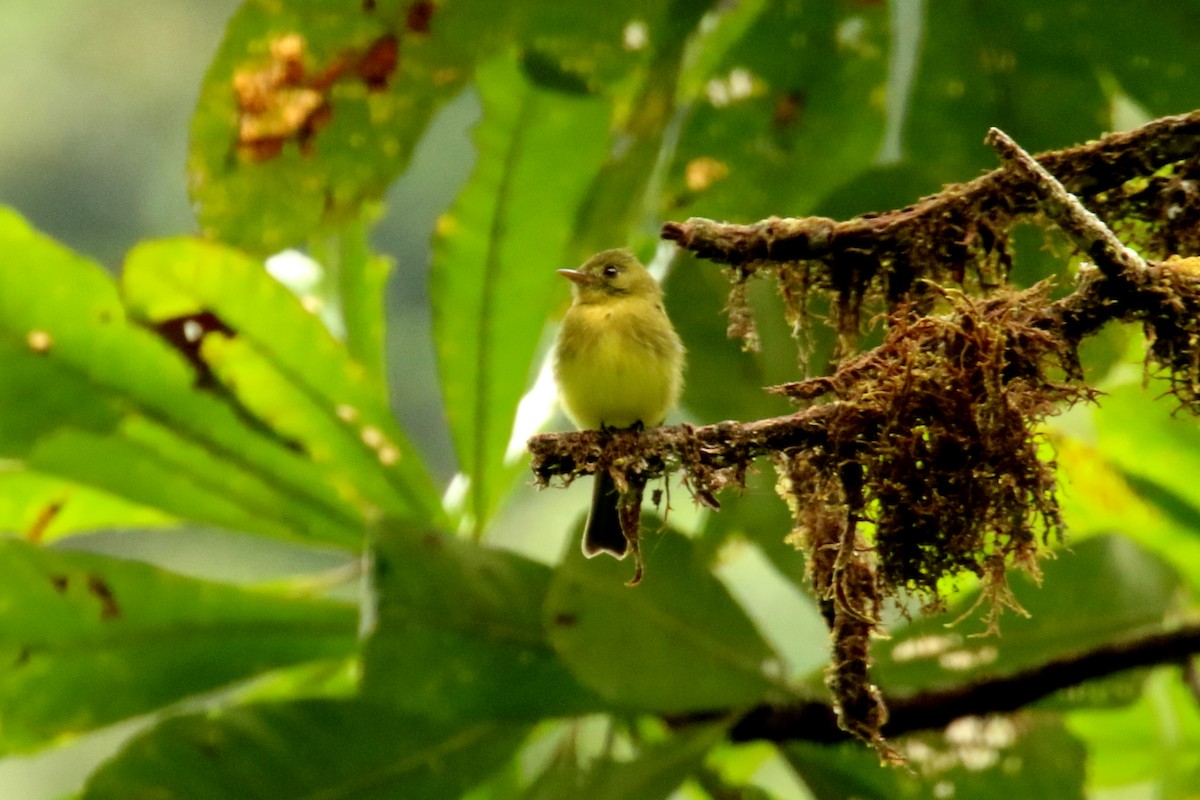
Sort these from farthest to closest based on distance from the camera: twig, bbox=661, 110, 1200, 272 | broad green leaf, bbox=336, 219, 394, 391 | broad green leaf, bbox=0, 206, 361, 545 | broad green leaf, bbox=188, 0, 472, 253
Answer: broad green leaf, bbox=336, 219, 394, 391 < broad green leaf, bbox=0, 206, 361, 545 < broad green leaf, bbox=188, 0, 472, 253 < twig, bbox=661, 110, 1200, 272

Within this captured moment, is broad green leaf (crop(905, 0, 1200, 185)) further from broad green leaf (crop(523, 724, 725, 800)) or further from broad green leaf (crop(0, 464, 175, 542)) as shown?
broad green leaf (crop(0, 464, 175, 542))

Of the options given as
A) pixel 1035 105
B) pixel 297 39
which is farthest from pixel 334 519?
pixel 1035 105

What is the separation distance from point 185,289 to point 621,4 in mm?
877

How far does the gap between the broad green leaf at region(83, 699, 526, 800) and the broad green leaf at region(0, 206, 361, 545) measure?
471 millimetres

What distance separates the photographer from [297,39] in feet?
6.63

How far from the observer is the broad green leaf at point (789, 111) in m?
2.18

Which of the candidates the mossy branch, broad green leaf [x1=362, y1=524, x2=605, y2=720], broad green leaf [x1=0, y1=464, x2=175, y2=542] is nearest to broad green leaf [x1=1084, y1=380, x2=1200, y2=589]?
the mossy branch

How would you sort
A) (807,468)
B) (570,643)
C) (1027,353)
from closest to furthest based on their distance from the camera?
(1027,353), (807,468), (570,643)

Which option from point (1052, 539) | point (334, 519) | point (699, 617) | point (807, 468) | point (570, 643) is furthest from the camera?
point (334, 519)

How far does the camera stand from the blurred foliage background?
6.51ft

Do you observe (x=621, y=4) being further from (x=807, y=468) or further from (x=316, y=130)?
(x=807, y=468)

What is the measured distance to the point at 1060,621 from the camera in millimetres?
2080

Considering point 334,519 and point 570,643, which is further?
point 334,519

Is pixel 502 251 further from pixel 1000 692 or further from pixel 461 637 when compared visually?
pixel 1000 692
